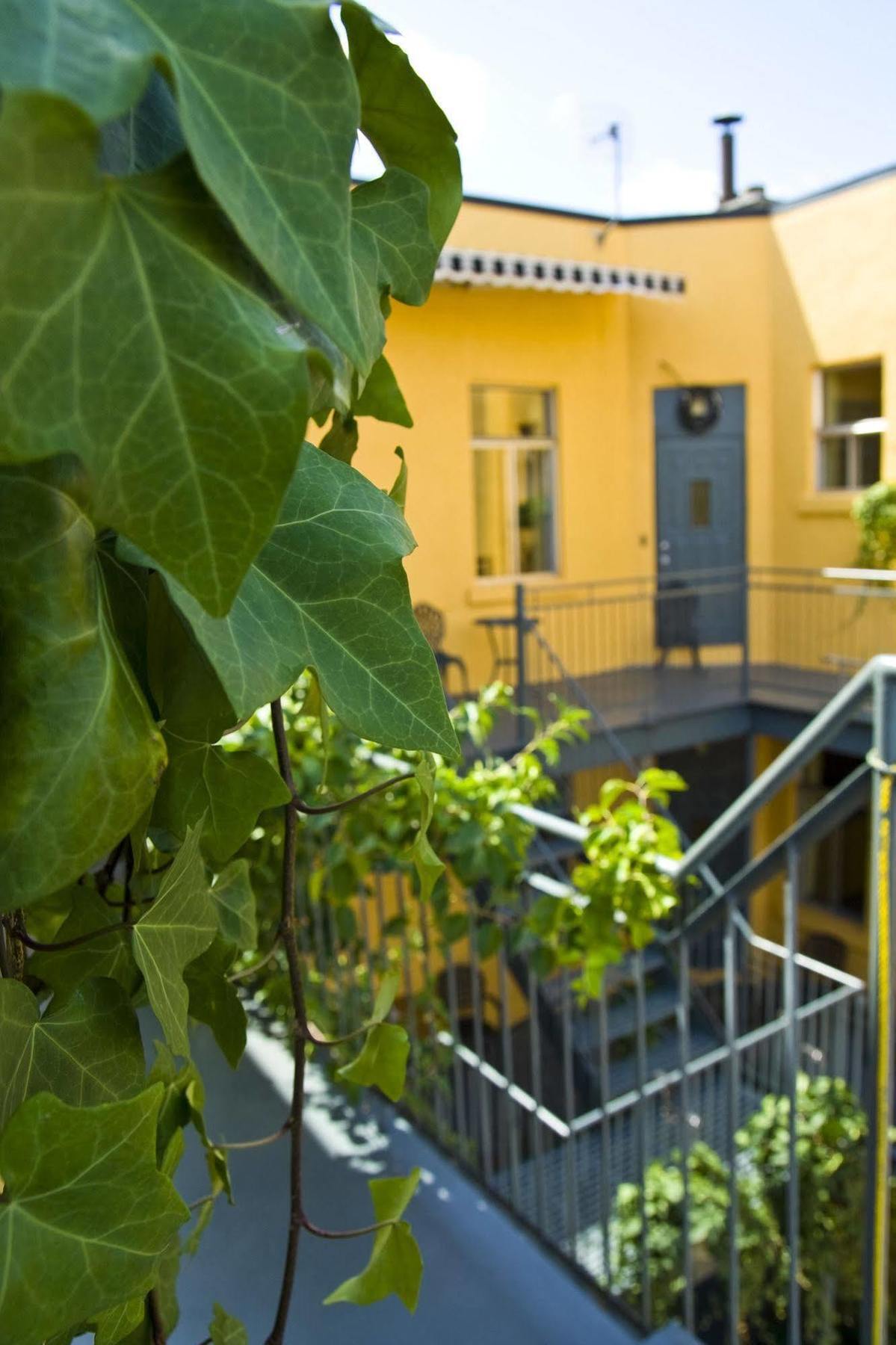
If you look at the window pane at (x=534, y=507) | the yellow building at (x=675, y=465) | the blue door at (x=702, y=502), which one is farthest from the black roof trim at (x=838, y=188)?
the window pane at (x=534, y=507)

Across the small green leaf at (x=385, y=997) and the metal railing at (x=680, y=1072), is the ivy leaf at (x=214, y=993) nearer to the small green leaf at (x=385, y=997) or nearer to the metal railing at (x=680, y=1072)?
the small green leaf at (x=385, y=997)

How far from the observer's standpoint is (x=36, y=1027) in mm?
351

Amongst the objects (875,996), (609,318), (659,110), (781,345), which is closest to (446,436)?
(609,318)

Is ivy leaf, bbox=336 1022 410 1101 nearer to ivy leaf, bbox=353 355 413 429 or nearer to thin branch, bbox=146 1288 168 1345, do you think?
thin branch, bbox=146 1288 168 1345

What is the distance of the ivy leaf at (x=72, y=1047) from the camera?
331 millimetres

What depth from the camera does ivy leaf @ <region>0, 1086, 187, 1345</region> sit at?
29 centimetres

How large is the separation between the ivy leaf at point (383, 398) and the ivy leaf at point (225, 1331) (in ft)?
1.56

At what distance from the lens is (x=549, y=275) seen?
24.4 ft

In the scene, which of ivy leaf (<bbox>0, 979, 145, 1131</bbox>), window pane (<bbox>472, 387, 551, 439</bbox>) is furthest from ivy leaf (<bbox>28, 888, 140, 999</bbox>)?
window pane (<bbox>472, 387, 551, 439</bbox>)

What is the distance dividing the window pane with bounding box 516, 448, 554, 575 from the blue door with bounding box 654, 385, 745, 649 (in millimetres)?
1094

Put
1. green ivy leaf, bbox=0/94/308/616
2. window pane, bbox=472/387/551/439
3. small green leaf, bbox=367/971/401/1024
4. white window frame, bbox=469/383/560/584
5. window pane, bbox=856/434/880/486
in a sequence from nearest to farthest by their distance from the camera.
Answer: green ivy leaf, bbox=0/94/308/616
small green leaf, bbox=367/971/401/1024
window pane, bbox=472/387/551/439
white window frame, bbox=469/383/560/584
window pane, bbox=856/434/880/486

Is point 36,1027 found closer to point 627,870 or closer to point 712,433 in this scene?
point 627,870

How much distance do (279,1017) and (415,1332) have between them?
1.05 meters

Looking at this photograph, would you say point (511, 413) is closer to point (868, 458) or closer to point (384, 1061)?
point (868, 458)
